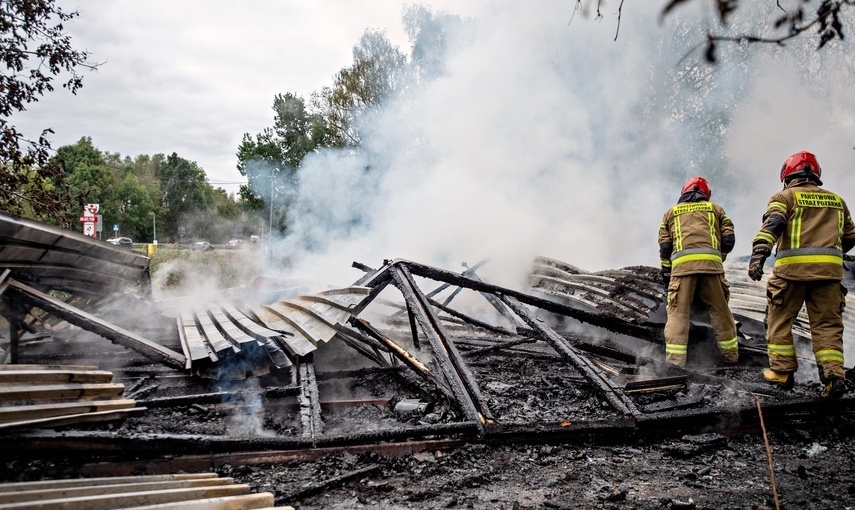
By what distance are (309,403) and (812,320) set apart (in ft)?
12.8

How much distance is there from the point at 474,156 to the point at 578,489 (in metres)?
10.9

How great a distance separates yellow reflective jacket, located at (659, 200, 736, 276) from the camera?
4453 mm

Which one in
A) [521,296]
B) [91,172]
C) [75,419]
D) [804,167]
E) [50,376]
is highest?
[91,172]

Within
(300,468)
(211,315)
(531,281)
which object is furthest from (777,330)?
(211,315)

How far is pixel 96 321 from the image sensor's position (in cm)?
377

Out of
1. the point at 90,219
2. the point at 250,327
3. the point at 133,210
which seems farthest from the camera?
the point at 133,210

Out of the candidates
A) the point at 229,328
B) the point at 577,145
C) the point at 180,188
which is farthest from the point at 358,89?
the point at 180,188

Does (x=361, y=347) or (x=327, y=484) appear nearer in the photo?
(x=327, y=484)

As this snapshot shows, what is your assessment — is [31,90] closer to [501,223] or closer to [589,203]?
[501,223]

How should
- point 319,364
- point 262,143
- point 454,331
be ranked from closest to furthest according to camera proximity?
point 319,364
point 454,331
point 262,143

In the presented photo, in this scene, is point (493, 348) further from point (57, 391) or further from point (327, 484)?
point (57, 391)

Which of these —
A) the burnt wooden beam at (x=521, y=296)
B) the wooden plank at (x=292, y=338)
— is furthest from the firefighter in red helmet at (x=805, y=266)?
the wooden plank at (x=292, y=338)

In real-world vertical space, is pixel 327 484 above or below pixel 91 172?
below

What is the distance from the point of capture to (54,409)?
2.52m
